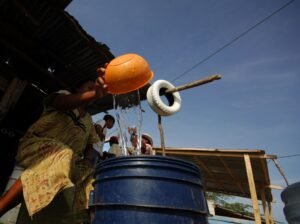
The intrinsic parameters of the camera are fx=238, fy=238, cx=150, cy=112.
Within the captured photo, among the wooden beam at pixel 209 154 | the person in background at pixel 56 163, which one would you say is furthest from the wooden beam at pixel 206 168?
the person in background at pixel 56 163

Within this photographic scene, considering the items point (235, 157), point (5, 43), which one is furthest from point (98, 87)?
point (235, 157)

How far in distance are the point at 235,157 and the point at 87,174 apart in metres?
6.52

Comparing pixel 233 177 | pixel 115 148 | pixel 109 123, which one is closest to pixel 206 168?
pixel 233 177

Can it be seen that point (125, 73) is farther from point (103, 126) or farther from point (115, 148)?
point (115, 148)

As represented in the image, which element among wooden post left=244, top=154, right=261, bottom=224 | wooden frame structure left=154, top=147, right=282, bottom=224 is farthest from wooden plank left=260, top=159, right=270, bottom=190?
wooden post left=244, top=154, right=261, bottom=224

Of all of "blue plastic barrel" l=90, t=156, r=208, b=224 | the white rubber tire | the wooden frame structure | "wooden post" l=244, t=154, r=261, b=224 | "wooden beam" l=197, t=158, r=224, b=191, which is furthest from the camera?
"wooden beam" l=197, t=158, r=224, b=191

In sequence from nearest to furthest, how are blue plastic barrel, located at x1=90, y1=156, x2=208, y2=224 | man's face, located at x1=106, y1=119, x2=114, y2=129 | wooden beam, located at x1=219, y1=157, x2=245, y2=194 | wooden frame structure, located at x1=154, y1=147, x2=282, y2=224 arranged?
blue plastic barrel, located at x1=90, y1=156, x2=208, y2=224 → man's face, located at x1=106, y1=119, x2=114, y2=129 → wooden frame structure, located at x1=154, y1=147, x2=282, y2=224 → wooden beam, located at x1=219, y1=157, x2=245, y2=194

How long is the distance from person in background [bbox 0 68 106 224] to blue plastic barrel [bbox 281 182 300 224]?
7.94 feet

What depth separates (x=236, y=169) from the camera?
9172 millimetres

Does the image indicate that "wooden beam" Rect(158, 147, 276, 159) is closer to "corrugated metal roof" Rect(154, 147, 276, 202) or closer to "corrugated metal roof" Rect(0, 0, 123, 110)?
"corrugated metal roof" Rect(154, 147, 276, 202)

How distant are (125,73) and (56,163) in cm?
86

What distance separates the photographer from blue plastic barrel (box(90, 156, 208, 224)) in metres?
1.40

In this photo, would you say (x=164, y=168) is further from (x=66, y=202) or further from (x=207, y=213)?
(x=66, y=202)

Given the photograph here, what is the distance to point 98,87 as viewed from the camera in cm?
188
